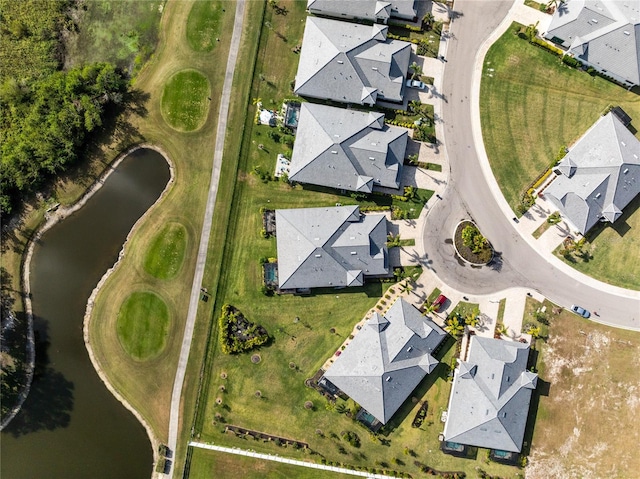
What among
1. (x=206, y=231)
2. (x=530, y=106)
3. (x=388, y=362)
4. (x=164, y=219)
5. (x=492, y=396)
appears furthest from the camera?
(x=164, y=219)

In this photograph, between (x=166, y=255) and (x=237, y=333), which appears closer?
(x=237, y=333)

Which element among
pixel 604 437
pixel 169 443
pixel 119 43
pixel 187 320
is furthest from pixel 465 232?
pixel 119 43

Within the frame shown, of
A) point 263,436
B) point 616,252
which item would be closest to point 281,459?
point 263,436

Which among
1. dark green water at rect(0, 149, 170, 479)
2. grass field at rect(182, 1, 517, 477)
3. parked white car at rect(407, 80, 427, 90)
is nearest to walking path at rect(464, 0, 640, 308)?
parked white car at rect(407, 80, 427, 90)

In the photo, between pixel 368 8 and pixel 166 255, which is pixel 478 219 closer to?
pixel 368 8

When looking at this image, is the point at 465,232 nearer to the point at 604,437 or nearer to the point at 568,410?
the point at 568,410

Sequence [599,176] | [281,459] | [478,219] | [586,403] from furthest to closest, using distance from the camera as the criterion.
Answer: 1. [478,219]
2. [281,459]
3. [586,403]
4. [599,176]
